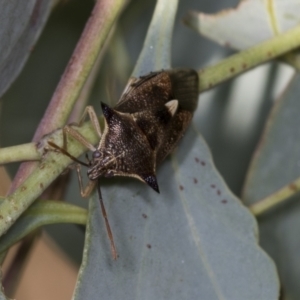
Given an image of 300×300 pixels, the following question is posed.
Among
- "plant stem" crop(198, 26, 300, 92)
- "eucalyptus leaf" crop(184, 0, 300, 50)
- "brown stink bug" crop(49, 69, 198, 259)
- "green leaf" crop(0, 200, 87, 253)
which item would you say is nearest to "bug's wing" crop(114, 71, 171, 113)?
"brown stink bug" crop(49, 69, 198, 259)

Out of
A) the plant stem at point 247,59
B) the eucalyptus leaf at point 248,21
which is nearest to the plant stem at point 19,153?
the plant stem at point 247,59

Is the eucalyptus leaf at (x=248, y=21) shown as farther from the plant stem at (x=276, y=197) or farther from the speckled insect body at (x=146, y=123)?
the plant stem at (x=276, y=197)

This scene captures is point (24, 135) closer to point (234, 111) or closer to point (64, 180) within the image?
point (64, 180)

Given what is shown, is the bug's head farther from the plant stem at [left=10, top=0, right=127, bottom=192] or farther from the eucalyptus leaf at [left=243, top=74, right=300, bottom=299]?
the eucalyptus leaf at [left=243, top=74, right=300, bottom=299]

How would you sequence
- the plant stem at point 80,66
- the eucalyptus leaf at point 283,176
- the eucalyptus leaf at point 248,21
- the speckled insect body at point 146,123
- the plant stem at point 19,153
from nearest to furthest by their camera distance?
the plant stem at point 19,153 < the plant stem at point 80,66 < the speckled insect body at point 146,123 < the eucalyptus leaf at point 248,21 < the eucalyptus leaf at point 283,176

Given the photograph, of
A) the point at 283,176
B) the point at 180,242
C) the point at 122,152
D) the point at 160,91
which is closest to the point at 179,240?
the point at 180,242

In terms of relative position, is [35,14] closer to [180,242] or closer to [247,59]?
[247,59]
